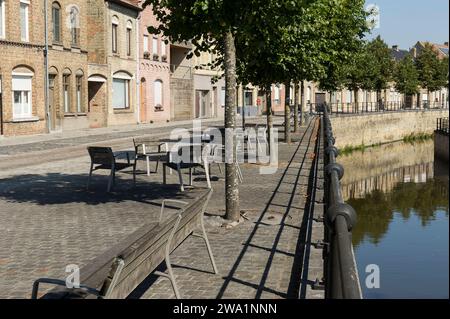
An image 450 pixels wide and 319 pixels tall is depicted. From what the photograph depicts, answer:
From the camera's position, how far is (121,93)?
1443 inches

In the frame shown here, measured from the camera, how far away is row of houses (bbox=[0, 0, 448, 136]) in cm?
2616

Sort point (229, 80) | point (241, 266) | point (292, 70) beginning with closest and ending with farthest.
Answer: point (241, 266), point (229, 80), point (292, 70)

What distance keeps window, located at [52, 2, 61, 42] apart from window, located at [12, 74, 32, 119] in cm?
335

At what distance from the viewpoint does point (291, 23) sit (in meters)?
8.61

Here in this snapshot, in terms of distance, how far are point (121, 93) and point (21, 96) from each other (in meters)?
10.2

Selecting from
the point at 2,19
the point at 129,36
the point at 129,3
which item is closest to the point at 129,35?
the point at 129,36

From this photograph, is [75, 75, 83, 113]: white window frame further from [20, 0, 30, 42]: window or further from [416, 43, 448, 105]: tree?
[416, 43, 448, 105]: tree

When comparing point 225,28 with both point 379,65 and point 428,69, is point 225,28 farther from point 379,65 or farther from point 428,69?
point 428,69

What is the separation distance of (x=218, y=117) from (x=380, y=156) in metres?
14.5

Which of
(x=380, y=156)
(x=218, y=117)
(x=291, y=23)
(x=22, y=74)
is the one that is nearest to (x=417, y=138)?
(x=380, y=156)

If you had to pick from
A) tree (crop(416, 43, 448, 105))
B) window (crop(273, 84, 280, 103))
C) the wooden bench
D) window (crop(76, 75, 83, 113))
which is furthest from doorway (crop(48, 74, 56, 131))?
tree (crop(416, 43, 448, 105))

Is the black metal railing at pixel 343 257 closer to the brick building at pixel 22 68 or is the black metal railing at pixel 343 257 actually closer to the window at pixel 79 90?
the brick building at pixel 22 68

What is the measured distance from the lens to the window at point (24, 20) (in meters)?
26.7
